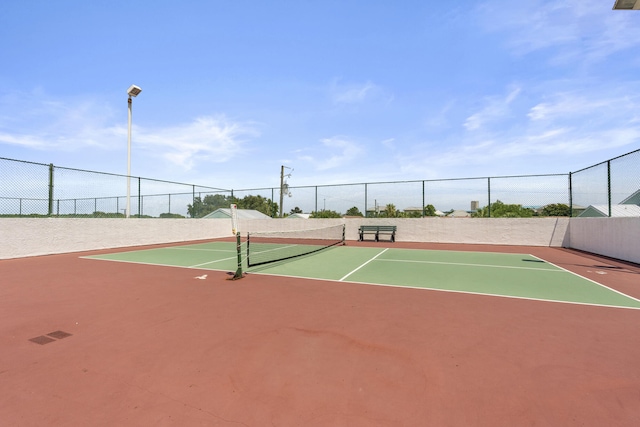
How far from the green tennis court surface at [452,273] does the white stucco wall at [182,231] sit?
2806 millimetres

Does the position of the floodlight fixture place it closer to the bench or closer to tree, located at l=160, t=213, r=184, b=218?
tree, located at l=160, t=213, r=184, b=218

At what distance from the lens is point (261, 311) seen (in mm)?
4848

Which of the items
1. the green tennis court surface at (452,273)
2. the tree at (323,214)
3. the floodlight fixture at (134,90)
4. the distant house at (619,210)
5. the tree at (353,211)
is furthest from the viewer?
the tree at (323,214)

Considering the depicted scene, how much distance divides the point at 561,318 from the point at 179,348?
560 centimetres

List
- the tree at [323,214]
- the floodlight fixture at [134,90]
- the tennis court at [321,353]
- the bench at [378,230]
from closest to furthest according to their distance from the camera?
1. the tennis court at [321,353]
2. the floodlight fixture at [134,90]
3. the bench at [378,230]
4. the tree at [323,214]

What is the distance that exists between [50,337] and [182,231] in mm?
15522

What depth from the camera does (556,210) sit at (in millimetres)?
16312

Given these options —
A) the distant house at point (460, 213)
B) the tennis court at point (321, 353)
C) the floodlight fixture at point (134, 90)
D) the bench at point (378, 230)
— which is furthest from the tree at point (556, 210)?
the floodlight fixture at point (134, 90)

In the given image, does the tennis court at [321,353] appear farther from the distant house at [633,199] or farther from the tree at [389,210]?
the tree at [389,210]

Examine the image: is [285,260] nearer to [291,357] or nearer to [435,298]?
[435,298]

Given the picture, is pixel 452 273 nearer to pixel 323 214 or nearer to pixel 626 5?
pixel 626 5

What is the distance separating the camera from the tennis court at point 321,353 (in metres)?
2.40

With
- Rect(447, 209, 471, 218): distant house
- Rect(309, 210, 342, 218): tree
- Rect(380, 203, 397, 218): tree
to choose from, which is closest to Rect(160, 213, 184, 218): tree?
Rect(309, 210, 342, 218): tree

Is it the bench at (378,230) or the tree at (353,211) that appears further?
the tree at (353,211)
